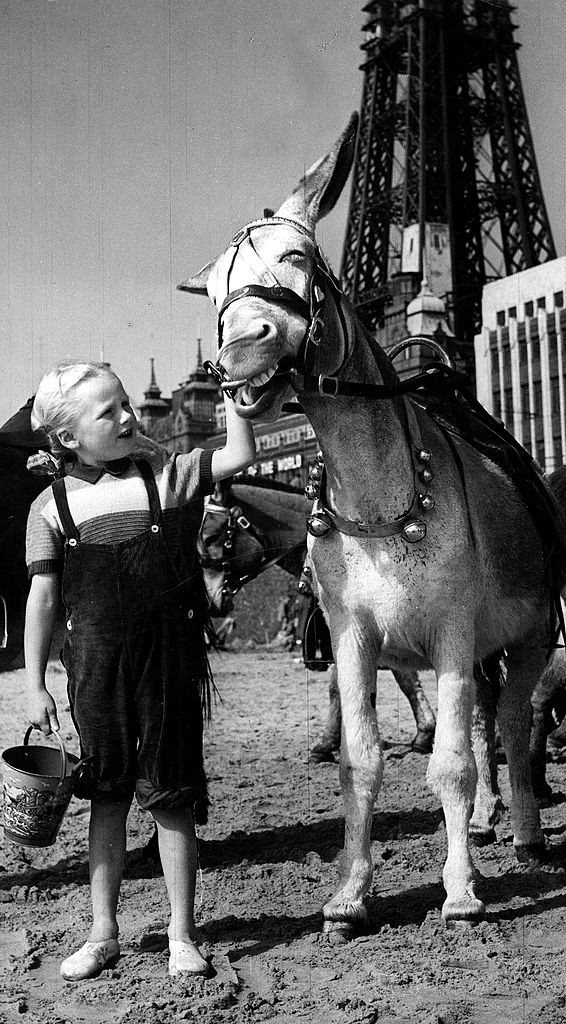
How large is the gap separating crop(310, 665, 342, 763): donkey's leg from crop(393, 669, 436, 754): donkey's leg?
55 centimetres

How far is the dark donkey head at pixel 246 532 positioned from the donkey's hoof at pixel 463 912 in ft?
14.1

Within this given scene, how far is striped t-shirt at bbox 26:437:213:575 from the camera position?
13.4 feet

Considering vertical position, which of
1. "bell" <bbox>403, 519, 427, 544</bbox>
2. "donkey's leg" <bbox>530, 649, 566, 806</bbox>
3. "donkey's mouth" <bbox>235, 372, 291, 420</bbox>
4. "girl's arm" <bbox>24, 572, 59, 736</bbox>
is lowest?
"donkey's leg" <bbox>530, 649, 566, 806</bbox>

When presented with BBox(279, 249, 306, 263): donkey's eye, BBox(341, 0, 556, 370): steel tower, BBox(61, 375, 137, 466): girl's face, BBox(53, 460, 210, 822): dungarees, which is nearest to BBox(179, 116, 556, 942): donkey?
BBox(279, 249, 306, 263): donkey's eye

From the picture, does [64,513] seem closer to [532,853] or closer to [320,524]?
[320,524]

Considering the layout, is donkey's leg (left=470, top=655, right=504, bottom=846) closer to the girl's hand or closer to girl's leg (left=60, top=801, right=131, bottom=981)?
girl's leg (left=60, top=801, right=131, bottom=981)

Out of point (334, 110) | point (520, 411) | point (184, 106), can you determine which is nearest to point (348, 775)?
point (184, 106)

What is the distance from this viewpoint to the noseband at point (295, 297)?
3977 mm

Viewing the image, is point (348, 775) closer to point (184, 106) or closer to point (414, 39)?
point (184, 106)

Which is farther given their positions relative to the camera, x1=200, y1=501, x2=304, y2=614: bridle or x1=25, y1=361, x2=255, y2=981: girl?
x1=200, y1=501, x2=304, y2=614: bridle

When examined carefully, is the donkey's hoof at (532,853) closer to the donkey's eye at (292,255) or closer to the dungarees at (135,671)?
the dungarees at (135,671)

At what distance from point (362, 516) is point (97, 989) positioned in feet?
6.54

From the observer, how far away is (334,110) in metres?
8.98

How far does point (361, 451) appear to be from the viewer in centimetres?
438
